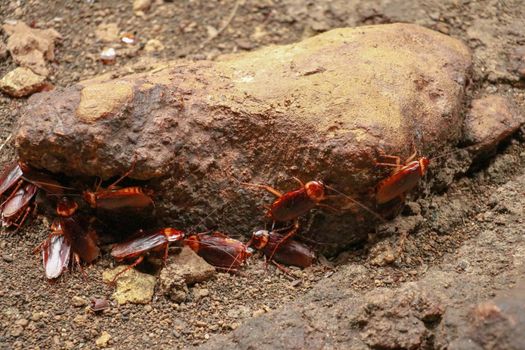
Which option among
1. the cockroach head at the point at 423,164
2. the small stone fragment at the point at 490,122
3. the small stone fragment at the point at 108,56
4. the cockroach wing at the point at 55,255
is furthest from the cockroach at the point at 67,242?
the small stone fragment at the point at 490,122

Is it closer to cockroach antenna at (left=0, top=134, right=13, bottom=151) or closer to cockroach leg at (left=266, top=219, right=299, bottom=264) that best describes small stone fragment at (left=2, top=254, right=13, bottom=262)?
cockroach antenna at (left=0, top=134, right=13, bottom=151)

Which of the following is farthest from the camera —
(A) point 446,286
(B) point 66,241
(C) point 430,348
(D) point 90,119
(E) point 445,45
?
(E) point 445,45

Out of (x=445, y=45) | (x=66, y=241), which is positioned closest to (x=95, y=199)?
(x=66, y=241)

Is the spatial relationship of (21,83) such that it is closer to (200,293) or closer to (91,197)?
(91,197)

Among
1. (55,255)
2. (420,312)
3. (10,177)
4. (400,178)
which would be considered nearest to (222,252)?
(55,255)

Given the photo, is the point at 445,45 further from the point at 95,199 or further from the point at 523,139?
the point at 95,199

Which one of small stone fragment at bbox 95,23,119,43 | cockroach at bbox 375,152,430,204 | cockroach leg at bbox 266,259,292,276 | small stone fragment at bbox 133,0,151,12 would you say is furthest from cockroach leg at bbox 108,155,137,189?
small stone fragment at bbox 133,0,151,12
